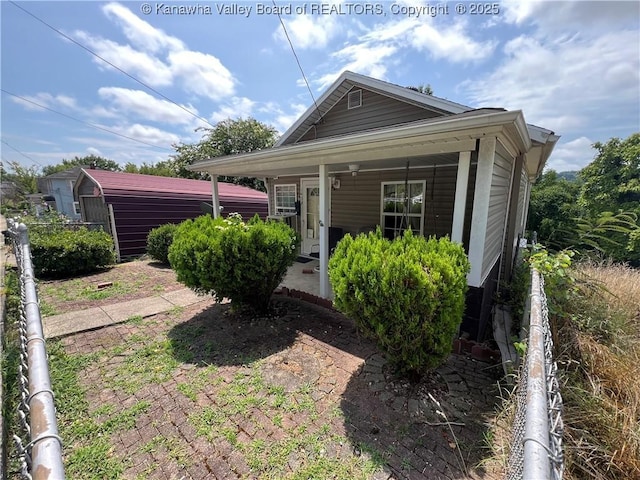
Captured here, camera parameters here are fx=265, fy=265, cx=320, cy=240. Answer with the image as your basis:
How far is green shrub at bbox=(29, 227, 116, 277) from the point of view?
6.92 m

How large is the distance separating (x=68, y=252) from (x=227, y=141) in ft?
55.7

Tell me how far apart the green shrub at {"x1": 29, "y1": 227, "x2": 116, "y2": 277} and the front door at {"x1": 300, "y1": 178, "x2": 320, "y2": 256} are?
19.6ft

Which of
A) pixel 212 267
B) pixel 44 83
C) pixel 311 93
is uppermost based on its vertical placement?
pixel 44 83

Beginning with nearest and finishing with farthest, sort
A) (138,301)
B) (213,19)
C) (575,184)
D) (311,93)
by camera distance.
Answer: (138,301), (213,19), (311,93), (575,184)

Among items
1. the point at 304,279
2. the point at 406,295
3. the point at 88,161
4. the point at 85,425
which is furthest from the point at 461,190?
the point at 88,161

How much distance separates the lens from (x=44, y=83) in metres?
12.3

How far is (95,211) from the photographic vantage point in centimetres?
1048

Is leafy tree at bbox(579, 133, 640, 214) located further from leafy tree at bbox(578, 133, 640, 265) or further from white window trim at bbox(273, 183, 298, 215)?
white window trim at bbox(273, 183, 298, 215)

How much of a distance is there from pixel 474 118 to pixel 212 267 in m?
3.62

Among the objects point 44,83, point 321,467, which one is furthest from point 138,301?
point 44,83

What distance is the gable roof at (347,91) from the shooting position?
5520 millimetres

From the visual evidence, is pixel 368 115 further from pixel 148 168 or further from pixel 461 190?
pixel 148 168

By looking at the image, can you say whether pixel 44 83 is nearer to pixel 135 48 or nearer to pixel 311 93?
pixel 135 48

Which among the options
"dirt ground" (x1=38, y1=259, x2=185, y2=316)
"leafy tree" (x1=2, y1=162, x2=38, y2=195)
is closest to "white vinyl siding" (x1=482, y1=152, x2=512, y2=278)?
"dirt ground" (x1=38, y1=259, x2=185, y2=316)
